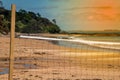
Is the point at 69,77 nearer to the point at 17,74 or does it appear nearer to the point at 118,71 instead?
the point at 17,74

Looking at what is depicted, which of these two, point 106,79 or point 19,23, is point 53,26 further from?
point 106,79

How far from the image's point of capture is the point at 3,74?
13.8 meters

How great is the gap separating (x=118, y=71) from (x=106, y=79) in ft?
8.48

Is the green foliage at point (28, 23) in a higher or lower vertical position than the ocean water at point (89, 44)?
higher

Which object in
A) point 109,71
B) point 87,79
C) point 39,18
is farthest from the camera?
point 39,18

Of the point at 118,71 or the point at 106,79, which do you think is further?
the point at 118,71

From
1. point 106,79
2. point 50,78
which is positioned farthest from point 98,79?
point 50,78

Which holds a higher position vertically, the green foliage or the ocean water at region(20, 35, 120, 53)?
the green foliage

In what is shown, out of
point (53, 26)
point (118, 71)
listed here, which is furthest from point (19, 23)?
point (118, 71)

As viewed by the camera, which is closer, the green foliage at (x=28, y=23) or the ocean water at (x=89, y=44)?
the ocean water at (x=89, y=44)

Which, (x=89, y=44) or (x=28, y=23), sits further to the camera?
(x=28, y=23)

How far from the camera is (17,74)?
13.8m

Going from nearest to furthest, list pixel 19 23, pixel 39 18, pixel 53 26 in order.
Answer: pixel 19 23 → pixel 39 18 → pixel 53 26

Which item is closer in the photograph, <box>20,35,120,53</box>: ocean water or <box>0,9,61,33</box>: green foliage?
<box>20,35,120,53</box>: ocean water
